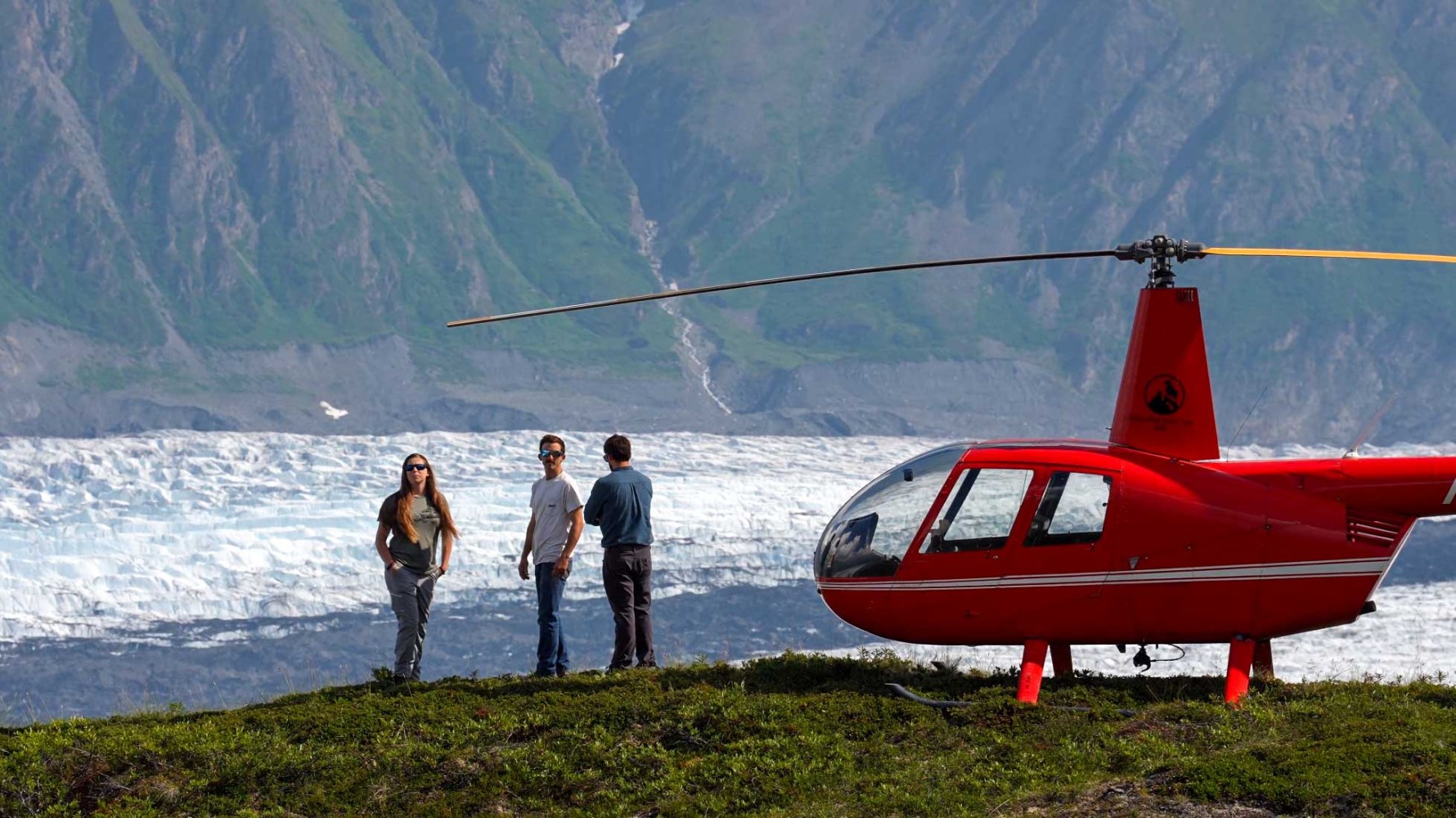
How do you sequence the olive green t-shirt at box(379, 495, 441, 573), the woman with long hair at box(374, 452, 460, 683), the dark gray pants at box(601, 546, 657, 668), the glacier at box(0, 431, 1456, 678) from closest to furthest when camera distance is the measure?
1. the woman with long hair at box(374, 452, 460, 683)
2. the olive green t-shirt at box(379, 495, 441, 573)
3. the dark gray pants at box(601, 546, 657, 668)
4. the glacier at box(0, 431, 1456, 678)

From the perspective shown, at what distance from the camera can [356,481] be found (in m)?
119

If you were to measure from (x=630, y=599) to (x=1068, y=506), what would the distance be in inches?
165

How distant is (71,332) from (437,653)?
12021 cm

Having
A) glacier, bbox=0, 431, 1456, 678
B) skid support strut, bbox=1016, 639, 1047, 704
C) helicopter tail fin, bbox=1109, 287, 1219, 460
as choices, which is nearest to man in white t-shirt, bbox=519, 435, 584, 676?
skid support strut, bbox=1016, 639, 1047, 704

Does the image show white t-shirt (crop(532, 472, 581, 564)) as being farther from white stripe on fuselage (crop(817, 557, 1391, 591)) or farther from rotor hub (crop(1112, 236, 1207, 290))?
rotor hub (crop(1112, 236, 1207, 290))

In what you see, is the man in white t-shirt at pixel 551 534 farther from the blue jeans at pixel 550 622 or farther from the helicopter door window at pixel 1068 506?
the helicopter door window at pixel 1068 506

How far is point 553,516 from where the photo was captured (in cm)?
1714

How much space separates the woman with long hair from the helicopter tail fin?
586 centimetres

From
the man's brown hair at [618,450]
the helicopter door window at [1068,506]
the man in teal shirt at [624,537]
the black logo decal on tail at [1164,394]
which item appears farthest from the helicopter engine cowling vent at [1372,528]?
the man's brown hair at [618,450]

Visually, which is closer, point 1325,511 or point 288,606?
point 1325,511

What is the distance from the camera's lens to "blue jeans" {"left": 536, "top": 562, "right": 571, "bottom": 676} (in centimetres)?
1722

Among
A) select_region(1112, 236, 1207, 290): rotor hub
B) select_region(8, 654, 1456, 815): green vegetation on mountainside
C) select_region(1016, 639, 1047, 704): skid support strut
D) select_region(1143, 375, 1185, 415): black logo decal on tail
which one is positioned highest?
select_region(1112, 236, 1207, 290): rotor hub

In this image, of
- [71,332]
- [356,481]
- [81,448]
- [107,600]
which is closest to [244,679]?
[107,600]

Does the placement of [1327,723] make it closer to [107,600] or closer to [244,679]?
[244,679]
